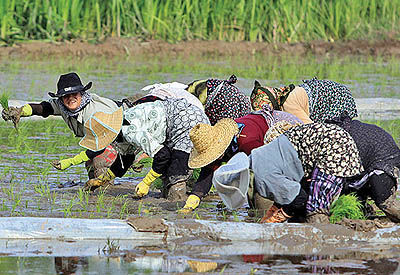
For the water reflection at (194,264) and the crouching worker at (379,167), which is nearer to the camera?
the water reflection at (194,264)

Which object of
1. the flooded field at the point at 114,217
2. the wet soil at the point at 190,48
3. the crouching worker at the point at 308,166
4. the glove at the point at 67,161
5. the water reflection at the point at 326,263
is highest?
the wet soil at the point at 190,48

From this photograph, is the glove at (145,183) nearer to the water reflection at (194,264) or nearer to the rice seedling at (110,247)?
the rice seedling at (110,247)

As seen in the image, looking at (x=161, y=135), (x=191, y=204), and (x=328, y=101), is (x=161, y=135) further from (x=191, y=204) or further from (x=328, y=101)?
(x=328, y=101)

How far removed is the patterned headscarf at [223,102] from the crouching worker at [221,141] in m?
1.00

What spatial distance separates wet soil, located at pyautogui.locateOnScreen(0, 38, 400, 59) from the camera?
49.5 feet

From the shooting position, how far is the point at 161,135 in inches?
236

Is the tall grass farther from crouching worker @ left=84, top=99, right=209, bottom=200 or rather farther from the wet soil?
crouching worker @ left=84, top=99, right=209, bottom=200

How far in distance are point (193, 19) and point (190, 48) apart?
633mm

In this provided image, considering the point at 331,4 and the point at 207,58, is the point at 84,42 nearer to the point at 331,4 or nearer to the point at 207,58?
the point at 207,58

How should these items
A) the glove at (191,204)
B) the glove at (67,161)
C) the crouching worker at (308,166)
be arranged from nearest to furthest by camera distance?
the crouching worker at (308,166)
the glove at (191,204)
the glove at (67,161)

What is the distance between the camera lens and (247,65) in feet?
48.6

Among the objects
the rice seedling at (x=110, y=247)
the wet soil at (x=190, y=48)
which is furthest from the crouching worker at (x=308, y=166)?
the wet soil at (x=190, y=48)

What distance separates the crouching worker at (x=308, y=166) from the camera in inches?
195

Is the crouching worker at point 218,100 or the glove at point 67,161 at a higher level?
the crouching worker at point 218,100
